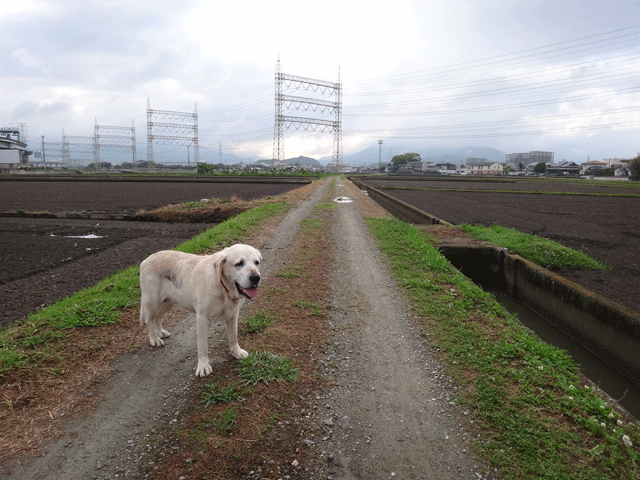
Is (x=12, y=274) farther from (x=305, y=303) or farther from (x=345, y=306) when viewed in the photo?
(x=345, y=306)

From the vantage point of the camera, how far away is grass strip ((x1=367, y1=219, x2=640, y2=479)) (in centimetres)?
323

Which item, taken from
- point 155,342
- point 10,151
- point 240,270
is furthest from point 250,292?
point 10,151

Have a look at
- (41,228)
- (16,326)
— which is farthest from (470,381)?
(41,228)

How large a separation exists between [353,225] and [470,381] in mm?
11448

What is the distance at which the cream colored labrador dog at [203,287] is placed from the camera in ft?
13.3

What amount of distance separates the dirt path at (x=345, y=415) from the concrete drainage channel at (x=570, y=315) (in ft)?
11.1

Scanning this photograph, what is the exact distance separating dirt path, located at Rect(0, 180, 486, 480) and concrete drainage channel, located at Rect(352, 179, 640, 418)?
11.1 feet

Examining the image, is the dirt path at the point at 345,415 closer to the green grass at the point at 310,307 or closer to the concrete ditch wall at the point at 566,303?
the green grass at the point at 310,307

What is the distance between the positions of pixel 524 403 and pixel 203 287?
12.0ft

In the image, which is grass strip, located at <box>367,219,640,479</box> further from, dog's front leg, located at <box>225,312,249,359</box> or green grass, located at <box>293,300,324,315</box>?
dog's front leg, located at <box>225,312,249,359</box>

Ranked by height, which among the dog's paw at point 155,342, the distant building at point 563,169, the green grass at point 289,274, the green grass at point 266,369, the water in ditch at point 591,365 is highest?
the distant building at point 563,169

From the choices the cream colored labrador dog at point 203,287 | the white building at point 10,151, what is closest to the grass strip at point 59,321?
the cream colored labrador dog at point 203,287

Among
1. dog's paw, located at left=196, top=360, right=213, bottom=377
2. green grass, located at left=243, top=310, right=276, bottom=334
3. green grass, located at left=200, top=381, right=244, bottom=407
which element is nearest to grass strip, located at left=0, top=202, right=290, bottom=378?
dog's paw, located at left=196, top=360, right=213, bottom=377

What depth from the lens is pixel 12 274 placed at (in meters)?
8.91
